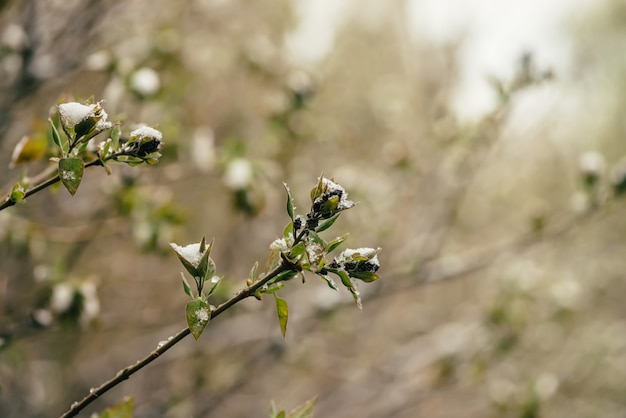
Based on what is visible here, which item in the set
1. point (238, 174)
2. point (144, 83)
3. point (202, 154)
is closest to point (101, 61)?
point (144, 83)

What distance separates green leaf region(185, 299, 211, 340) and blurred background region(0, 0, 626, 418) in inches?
16.8

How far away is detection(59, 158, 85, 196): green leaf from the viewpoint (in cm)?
85

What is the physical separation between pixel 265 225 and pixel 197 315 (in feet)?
8.90

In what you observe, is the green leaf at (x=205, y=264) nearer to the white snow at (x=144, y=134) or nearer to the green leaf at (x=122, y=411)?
the white snow at (x=144, y=134)

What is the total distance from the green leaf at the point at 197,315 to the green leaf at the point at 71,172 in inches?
10.5

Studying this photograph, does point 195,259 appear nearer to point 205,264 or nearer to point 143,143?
point 205,264

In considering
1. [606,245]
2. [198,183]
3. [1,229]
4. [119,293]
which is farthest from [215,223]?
[606,245]

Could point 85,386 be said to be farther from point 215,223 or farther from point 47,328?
point 215,223

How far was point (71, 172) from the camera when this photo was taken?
850 mm

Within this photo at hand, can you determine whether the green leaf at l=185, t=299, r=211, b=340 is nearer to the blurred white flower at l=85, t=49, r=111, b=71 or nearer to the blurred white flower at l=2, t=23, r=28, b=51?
the blurred white flower at l=85, t=49, r=111, b=71

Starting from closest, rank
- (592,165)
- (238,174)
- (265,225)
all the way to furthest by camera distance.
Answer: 1. (238,174)
2. (592,165)
3. (265,225)

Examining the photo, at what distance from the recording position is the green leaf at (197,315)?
31.7 inches

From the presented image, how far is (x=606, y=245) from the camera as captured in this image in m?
5.86

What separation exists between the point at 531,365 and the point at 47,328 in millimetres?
4276
